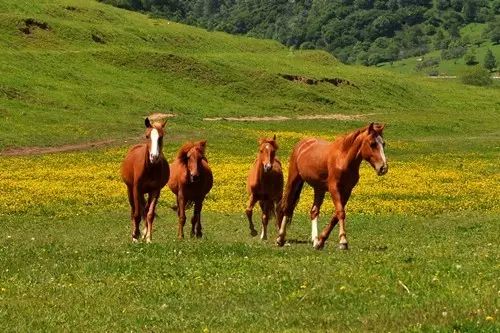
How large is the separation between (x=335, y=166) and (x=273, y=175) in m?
5.40

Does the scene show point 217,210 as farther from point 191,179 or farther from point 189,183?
point 191,179

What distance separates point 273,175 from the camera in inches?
1029

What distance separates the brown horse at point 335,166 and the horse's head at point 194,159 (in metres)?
2.54

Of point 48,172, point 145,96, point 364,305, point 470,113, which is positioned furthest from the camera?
point 470,113

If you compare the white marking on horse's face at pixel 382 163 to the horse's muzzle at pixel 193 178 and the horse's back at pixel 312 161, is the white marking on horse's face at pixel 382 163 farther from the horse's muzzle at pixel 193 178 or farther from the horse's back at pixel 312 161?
the horse's muzzle at pixel 193 178

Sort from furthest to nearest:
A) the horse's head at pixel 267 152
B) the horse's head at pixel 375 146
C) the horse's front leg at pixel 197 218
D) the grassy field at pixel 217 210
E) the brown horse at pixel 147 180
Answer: the horse's front leg at pixel 197 218 → the horse's head at pixel 267 152 → the brown horse at pixel 147 180 → the horse's head at pixel 375 146 → the grassy field at pixel 217 210

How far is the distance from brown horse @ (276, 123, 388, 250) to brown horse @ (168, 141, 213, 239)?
8.39ft

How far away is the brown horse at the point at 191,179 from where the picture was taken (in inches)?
944

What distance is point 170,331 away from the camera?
11.4 meters

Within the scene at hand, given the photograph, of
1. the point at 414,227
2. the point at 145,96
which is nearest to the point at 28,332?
the point at 414,227

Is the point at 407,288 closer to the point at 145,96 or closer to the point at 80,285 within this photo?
the point at 80,285

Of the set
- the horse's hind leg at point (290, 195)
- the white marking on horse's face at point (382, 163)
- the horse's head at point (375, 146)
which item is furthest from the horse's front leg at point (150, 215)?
the white marking on horse's face at point (382, 163)

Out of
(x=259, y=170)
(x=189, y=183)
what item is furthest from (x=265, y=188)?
(x=189, y=183)

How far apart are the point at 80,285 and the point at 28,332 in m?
3.46
